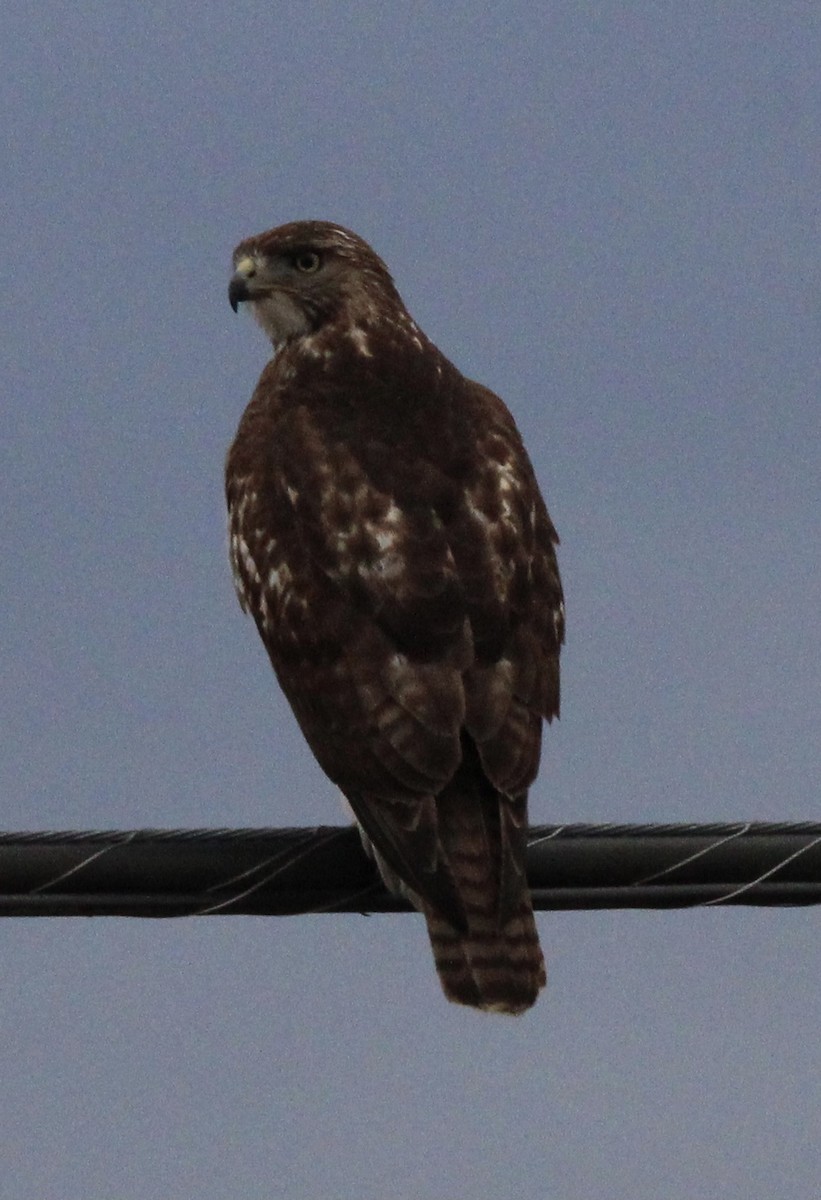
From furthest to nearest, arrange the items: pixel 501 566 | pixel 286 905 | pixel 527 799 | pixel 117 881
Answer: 1. pixel 501 566
2. pixel 527 799
3. pixel 286 905
4. pixel 117 881

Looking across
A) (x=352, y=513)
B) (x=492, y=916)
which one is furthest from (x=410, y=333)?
(x=492, y=916)

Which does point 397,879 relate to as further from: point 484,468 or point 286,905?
point 484,468

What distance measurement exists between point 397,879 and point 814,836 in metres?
1.60

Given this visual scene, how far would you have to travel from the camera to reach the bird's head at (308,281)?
37.3 ft

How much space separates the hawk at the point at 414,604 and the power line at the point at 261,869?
24.4 inches

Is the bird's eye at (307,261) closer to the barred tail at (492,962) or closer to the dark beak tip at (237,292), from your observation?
the dark beak tip at (237,292)

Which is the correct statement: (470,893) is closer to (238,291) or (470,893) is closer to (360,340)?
(360,340)

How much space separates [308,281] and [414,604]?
3.15m

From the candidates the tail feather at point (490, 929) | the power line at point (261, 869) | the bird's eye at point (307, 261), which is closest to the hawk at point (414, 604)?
the tail feather at point (490, 929)

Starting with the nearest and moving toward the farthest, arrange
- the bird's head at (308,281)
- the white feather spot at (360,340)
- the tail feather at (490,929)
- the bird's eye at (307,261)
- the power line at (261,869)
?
the power line at (261,869) < the tail feather at (490,929) < the white feather spot at (360,340) < the bird's head at (308,281) < the bird's eye at (307,261)

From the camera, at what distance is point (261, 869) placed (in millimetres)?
7609

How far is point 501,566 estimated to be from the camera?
925 cm

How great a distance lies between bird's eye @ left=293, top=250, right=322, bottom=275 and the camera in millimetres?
11602

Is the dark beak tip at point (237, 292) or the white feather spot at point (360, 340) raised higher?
the dark beak tip at point (237, 292)
